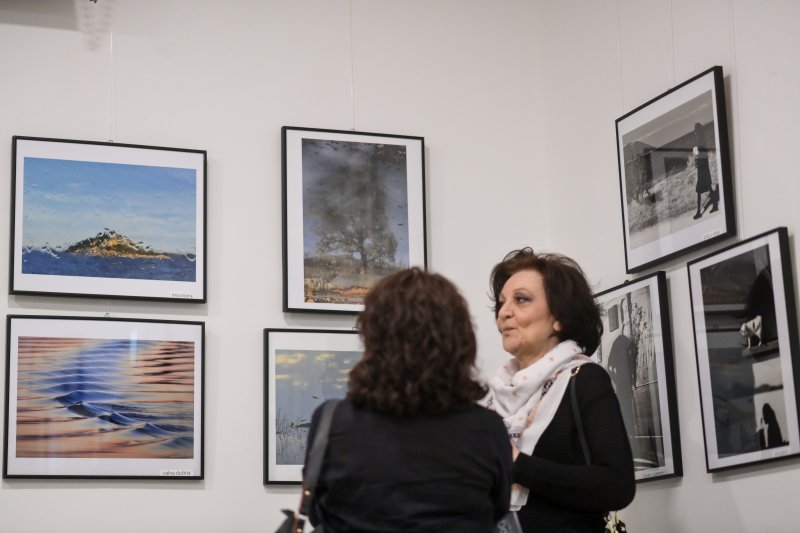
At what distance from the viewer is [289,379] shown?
181 inches

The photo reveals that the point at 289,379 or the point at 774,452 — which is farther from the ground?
the point at 289,379

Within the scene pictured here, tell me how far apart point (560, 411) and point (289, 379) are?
4.91 ft

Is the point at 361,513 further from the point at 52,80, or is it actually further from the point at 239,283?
the point at 52,80

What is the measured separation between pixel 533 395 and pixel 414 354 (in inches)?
46.9

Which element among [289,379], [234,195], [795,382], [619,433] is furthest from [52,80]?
[795,382]

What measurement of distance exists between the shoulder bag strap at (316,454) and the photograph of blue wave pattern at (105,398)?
2.00m

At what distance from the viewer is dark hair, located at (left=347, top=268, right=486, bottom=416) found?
245cm

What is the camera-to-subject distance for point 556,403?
345cm

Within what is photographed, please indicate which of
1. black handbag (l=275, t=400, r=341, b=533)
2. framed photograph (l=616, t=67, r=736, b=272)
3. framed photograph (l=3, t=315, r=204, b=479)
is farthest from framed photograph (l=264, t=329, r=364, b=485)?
black handbag (l=275, t=400, r=341, b=533)

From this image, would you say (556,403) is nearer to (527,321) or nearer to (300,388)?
(527,321)

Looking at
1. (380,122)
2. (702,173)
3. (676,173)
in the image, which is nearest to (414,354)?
(702,173)

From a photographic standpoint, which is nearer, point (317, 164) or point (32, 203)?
point (32, 203)

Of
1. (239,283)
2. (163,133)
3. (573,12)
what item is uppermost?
(573,12)

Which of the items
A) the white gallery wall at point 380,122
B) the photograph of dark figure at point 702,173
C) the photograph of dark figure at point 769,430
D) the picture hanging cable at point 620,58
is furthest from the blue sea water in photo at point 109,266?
the photograph of dark figure at point 769,430
